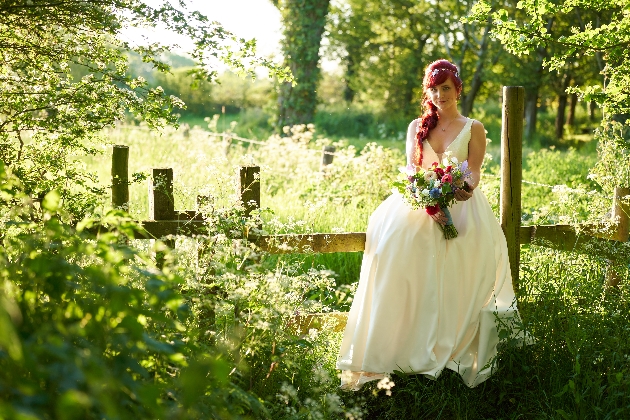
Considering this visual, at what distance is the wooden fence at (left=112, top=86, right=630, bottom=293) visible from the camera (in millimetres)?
4578

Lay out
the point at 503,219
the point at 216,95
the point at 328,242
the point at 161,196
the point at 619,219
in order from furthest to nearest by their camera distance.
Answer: the point at 216,95
the point at 619,219
the point at 503,219
the point at 328,242
the point at 161,196

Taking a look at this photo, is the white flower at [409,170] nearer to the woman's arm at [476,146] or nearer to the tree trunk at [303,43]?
the woman's arm at [476,146]

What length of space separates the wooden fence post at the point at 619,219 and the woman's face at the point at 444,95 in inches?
67.3

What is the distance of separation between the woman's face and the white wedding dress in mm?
808

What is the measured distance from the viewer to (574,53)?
497 centimetres

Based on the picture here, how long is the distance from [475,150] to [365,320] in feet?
4.90

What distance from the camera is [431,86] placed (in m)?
4.96

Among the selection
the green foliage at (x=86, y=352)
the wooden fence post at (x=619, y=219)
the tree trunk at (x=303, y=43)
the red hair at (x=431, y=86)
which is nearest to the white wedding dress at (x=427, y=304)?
the red hair at (x=431, y=86)

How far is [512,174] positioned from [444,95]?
2.73 feet

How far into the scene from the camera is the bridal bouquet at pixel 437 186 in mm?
4516

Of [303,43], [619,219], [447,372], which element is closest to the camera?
[447,372]

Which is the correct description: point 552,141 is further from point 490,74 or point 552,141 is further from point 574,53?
point 574,53

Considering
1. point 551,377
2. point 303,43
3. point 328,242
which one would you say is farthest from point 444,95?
point 303,43

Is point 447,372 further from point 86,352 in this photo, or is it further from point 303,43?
point 303,43
